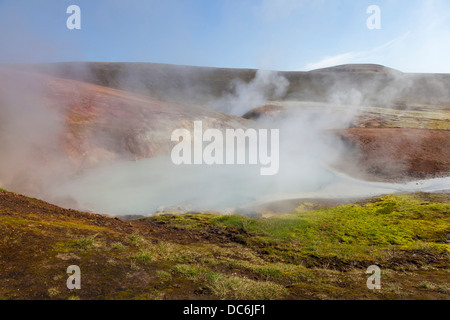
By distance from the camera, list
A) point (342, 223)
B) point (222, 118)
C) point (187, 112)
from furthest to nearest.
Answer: point (222, 118) < point (187, 112) < point (342, 223)

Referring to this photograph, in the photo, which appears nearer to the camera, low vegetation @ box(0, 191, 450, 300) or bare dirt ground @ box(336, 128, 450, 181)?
low vegetation @ box(0, 191, 450, 300)

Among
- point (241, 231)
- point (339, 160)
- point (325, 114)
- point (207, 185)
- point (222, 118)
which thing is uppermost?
point (325, 114)

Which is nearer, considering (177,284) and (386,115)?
(177,284)

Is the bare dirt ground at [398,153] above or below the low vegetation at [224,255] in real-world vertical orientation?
above

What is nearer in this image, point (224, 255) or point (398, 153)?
point (224, 255)

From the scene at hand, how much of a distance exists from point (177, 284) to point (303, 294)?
3694mm

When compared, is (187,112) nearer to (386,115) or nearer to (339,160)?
(339,160)

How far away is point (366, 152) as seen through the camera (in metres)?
37.9

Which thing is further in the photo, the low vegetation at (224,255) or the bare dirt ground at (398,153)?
the bare dirt ground at (398,153)

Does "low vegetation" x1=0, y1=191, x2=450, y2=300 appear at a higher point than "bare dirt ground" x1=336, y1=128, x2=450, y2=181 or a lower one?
lower

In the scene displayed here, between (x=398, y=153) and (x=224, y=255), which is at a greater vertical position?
(x=398, y=153)

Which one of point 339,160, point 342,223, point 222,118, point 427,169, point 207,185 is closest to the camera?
point 342,223

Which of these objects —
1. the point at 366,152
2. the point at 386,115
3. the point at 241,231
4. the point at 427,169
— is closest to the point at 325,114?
the point at 386,115

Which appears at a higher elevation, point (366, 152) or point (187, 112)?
point (187, 112)
